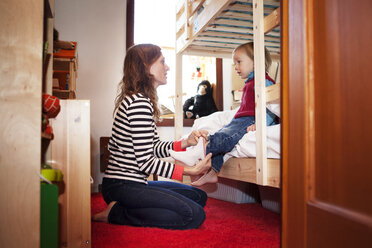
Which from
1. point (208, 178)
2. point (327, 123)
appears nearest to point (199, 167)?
point (208, 178)

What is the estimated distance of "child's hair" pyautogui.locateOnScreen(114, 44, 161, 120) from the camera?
5.01ft

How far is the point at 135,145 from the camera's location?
4.50ft

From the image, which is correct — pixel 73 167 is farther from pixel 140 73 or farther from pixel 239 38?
pixel 239 38

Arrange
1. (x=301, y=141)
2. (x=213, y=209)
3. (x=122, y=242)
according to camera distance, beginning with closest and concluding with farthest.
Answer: (x=301, y=141)
(x=122, y=242)
(x=213, y=209)

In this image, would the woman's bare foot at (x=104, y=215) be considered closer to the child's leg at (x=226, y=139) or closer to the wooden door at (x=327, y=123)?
the child's leg at (x=226, y=139)

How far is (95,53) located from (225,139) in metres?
1.85

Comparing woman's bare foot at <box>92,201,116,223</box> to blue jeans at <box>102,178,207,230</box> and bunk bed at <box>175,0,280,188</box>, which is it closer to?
blue jeans at <box>102,178,207,230</box>

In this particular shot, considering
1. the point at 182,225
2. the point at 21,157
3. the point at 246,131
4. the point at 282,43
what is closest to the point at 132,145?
the point at 182,225

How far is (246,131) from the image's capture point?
5.55ft

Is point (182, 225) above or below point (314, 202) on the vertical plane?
below

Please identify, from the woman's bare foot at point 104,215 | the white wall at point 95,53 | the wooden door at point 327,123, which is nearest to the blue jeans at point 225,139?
the woman's bare foot at point 104,215

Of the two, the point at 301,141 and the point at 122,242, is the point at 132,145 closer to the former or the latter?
the point at 122,242

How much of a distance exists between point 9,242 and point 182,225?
84cm

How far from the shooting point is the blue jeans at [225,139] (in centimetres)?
165
